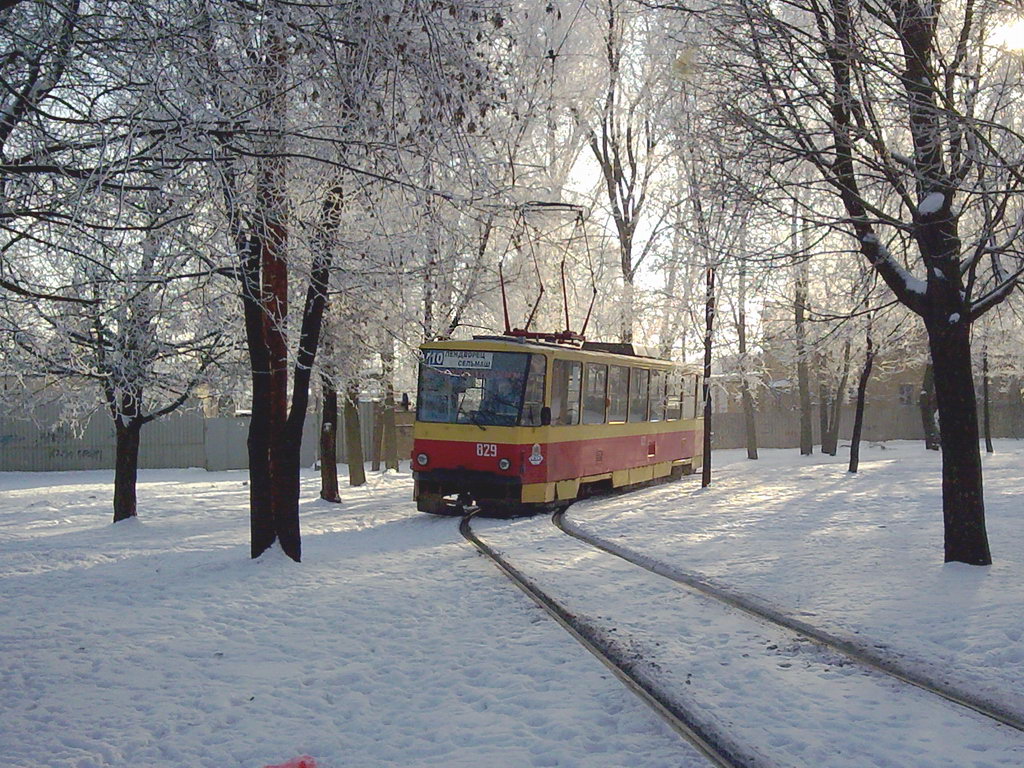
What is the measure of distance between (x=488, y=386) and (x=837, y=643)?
360 inches

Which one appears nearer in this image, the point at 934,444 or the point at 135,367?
the point at 135,367

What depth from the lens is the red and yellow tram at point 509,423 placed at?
48.6ft

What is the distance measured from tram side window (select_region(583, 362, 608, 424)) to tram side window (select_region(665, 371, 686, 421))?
380 cm

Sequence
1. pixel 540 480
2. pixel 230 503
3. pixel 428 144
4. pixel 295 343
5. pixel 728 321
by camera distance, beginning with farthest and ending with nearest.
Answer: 1. pixel 728 321
2. pixel 230 503
3. pixel 540 480
4. pixel 295 343
5. pixel 428 144

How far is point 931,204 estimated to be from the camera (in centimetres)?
867

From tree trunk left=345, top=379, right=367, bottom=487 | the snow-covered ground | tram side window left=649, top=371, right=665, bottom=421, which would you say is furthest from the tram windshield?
tree trunk left=345, top=379, right=367, bottom=487

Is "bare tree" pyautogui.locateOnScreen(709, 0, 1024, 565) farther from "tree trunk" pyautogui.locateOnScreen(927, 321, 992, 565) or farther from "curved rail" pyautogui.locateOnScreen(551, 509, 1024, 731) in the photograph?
"curved rail" pyautogui.locateOnScreen(551, 509, 1024, 731)

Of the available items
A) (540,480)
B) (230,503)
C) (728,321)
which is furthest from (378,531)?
(728,321)

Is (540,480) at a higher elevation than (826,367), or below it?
below

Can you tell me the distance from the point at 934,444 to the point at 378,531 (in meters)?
24.9

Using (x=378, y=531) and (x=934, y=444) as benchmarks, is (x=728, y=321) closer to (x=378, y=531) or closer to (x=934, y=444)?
(x=934, y=444)

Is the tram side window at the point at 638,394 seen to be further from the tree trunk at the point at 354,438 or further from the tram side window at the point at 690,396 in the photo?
the tree trunk at the point at 354,438

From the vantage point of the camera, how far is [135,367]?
12.9 m

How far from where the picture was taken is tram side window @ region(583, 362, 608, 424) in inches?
643
